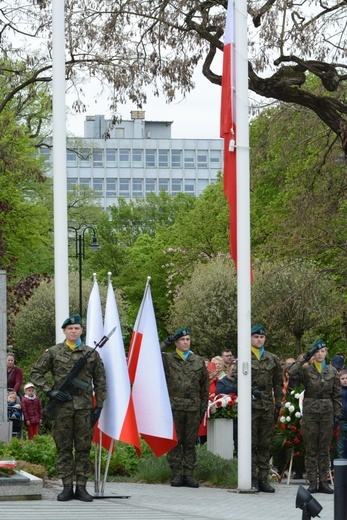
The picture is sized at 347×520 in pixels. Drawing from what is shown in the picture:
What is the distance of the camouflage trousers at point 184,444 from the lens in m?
15.2

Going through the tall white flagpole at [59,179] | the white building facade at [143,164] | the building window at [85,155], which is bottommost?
the tall white flagpole at [59,179]

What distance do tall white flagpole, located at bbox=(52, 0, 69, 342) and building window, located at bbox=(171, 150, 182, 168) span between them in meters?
134

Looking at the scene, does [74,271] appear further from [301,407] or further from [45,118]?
[301,407]

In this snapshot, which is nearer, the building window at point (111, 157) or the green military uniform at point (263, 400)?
the green military uniform at point (263, 400)

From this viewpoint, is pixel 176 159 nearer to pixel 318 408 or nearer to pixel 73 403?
pixel 318 408

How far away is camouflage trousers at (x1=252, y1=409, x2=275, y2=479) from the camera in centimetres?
1512

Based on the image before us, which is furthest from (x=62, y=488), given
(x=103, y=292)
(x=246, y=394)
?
(x=103, y=292)

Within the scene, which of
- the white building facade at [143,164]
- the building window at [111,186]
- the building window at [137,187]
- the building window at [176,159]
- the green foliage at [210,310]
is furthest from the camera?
the building window at [176,159]

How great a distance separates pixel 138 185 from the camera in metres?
149

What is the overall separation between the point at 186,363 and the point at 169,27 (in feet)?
23.6

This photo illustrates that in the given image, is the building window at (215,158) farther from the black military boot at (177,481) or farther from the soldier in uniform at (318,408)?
the black military boot at (177,481)

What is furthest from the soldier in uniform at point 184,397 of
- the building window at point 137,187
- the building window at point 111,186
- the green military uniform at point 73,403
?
the building window at point 137,187

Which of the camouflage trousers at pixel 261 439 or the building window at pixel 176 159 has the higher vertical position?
the building window at pixel 176 159

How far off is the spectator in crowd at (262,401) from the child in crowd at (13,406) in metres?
8.00
